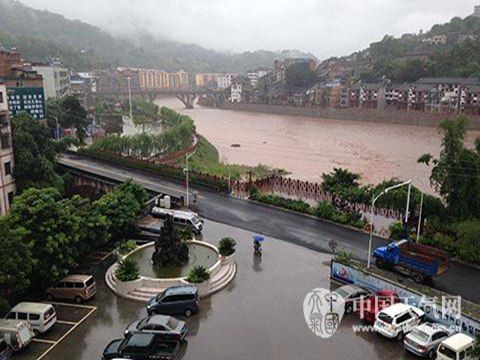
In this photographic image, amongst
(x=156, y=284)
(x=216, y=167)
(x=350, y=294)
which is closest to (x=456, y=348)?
(x=350, y=294)

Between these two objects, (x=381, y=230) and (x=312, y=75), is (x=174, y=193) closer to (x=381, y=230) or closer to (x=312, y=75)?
(x=381, y=230)

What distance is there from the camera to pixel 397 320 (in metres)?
16.0

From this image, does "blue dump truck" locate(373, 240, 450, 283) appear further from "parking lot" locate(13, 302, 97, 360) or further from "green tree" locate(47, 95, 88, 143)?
"green tree" locate(47, 95, 88, 143)

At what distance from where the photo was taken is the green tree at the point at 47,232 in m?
18.7

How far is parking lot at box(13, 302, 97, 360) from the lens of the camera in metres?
15.7

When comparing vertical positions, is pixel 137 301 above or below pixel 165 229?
below

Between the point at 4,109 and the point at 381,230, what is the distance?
949 inches

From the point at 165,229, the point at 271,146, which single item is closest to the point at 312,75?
the point at 271,146

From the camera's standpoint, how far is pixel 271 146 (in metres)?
71.2

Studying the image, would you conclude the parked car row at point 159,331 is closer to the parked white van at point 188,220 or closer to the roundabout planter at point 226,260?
the roundabout planter at point 226,260

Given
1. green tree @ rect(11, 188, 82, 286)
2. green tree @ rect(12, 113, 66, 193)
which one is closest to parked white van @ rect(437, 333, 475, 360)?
green tree @ rect(11, 188, 82, 286)

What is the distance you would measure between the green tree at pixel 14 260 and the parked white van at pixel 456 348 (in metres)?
14.4

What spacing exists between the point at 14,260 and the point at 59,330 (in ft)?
9.90

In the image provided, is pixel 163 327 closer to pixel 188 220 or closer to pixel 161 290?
pixel 161 290
